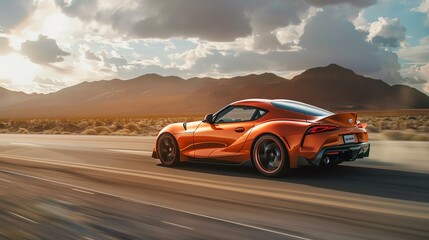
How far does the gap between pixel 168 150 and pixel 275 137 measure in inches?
113

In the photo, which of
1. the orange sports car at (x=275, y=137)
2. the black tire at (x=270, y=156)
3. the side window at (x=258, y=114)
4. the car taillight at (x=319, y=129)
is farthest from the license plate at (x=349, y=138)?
the side window at (x=258, y=114)

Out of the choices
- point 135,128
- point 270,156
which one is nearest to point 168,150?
point 270,156

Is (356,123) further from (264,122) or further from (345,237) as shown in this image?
(345,237)

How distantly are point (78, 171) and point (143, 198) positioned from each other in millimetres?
3449

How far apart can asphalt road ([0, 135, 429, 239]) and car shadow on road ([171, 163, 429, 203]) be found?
1cm

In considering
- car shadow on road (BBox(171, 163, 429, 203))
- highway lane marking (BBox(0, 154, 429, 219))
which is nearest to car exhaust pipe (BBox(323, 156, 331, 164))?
car shadow on road (BBox(171, 163, 429, 203))

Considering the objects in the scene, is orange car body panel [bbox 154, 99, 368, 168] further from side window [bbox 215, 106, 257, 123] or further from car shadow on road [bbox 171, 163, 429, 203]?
car shadow on road [bbox 171, 163, 429, 203]

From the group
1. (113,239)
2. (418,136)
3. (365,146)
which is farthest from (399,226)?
(418,136)

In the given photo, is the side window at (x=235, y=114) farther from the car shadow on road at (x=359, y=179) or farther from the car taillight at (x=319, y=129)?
the car taillight at (x=319, y=129)

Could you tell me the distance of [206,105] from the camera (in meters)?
173

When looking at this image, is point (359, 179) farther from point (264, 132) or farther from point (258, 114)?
point (258, 114)

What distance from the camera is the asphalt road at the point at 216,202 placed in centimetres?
472

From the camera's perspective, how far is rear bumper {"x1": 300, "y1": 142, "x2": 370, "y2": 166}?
7.12m

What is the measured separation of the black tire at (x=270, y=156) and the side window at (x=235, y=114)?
57 cm
